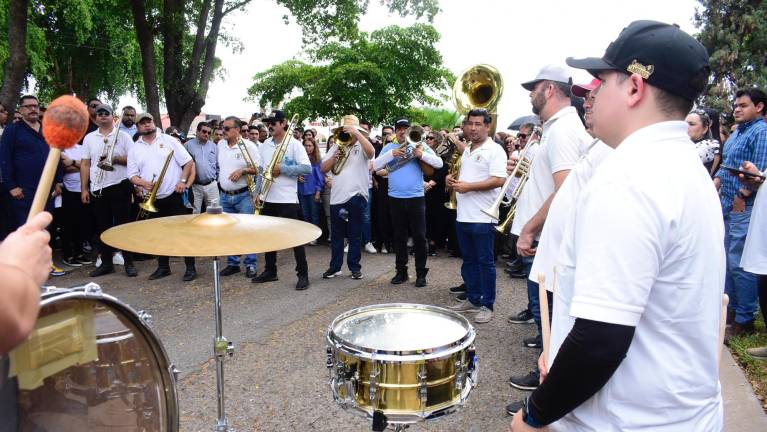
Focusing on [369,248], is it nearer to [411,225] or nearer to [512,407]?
[411,225]

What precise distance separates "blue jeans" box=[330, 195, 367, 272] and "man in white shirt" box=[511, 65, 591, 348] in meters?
3.05

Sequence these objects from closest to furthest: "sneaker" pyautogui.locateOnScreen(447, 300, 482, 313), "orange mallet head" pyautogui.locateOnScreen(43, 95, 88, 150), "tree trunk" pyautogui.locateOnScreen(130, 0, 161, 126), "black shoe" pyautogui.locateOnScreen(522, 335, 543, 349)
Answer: "orange mallet head" pyautogui.locateOnScreen(43, 95, 88, 150), "black shoe" pyautogui.locateOnScreen(522, 335, 543, 349), "sneaker" pyautogui.locateOnScreen(447, 300, 482, 313), "tree trunk" pyautogui.locateOnScreen(130, 0, 161, 126)

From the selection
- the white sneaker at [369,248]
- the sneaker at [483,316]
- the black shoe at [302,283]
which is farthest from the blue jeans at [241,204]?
the sneaker at [483,316]

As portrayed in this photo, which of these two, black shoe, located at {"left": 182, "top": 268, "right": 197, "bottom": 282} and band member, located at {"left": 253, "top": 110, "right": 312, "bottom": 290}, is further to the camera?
black shoe, located at {"left": 182, "top": 268, "right": 197, "bottom": 282}

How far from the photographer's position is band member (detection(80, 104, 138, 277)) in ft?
22.3

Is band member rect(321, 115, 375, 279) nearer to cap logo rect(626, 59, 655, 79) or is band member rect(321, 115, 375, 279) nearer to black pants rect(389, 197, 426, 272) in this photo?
black pants rect(389, 197, 426, 272)

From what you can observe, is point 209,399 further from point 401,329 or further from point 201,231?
point 401,329

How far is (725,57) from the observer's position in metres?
20.3

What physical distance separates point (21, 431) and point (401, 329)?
1.54m

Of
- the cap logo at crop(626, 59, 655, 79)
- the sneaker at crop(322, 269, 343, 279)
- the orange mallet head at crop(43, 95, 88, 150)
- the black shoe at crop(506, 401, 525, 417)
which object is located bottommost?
the sneaker at crop(322, 269, 343, 279)

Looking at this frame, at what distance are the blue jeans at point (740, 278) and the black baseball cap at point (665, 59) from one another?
13.9 ft

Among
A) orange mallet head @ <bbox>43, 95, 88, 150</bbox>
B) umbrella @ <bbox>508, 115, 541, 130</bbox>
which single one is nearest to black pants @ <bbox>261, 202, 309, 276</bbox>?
umbrella @ <bbox>508, 115, 541, 130</bbox>

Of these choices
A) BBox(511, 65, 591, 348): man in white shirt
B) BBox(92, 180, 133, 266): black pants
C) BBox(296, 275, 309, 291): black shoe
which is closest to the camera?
BBox(511, 65, 591, 348): man in white shirt

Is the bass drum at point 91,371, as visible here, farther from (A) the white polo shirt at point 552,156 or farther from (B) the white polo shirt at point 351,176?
(B) the white polo shirt at point 351,176
